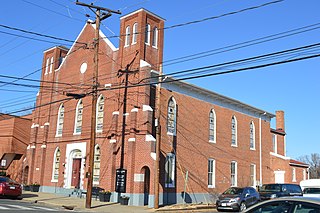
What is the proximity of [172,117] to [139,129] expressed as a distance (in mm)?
3699

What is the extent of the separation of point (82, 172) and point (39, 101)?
427 inches

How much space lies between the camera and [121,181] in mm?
25875

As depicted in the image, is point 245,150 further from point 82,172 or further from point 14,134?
point 14,134

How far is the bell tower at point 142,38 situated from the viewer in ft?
91.6

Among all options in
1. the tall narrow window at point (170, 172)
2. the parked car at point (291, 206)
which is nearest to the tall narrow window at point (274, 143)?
the tall narrow window at point (170, 172)

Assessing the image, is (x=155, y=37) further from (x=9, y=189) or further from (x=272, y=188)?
(x=9, y=189)

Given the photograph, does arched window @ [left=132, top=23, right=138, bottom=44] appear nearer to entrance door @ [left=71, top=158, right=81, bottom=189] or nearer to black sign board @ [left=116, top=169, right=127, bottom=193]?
black sign board @ [left=116, top=169, right=127, bottom=193]

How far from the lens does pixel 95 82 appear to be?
2339cm

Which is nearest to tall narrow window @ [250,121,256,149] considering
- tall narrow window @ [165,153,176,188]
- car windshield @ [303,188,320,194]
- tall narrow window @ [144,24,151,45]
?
tall narrow window @ [165,153,176,188]

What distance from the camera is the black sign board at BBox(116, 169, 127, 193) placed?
25766 mm

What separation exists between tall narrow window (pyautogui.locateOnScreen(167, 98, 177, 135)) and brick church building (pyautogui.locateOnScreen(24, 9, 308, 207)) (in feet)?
0.25

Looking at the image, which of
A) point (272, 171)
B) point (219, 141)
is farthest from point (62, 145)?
point (272, 171)

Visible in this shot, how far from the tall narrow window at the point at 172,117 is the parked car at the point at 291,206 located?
2131 centimetres

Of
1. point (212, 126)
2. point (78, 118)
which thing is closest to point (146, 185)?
point (78, 118)
